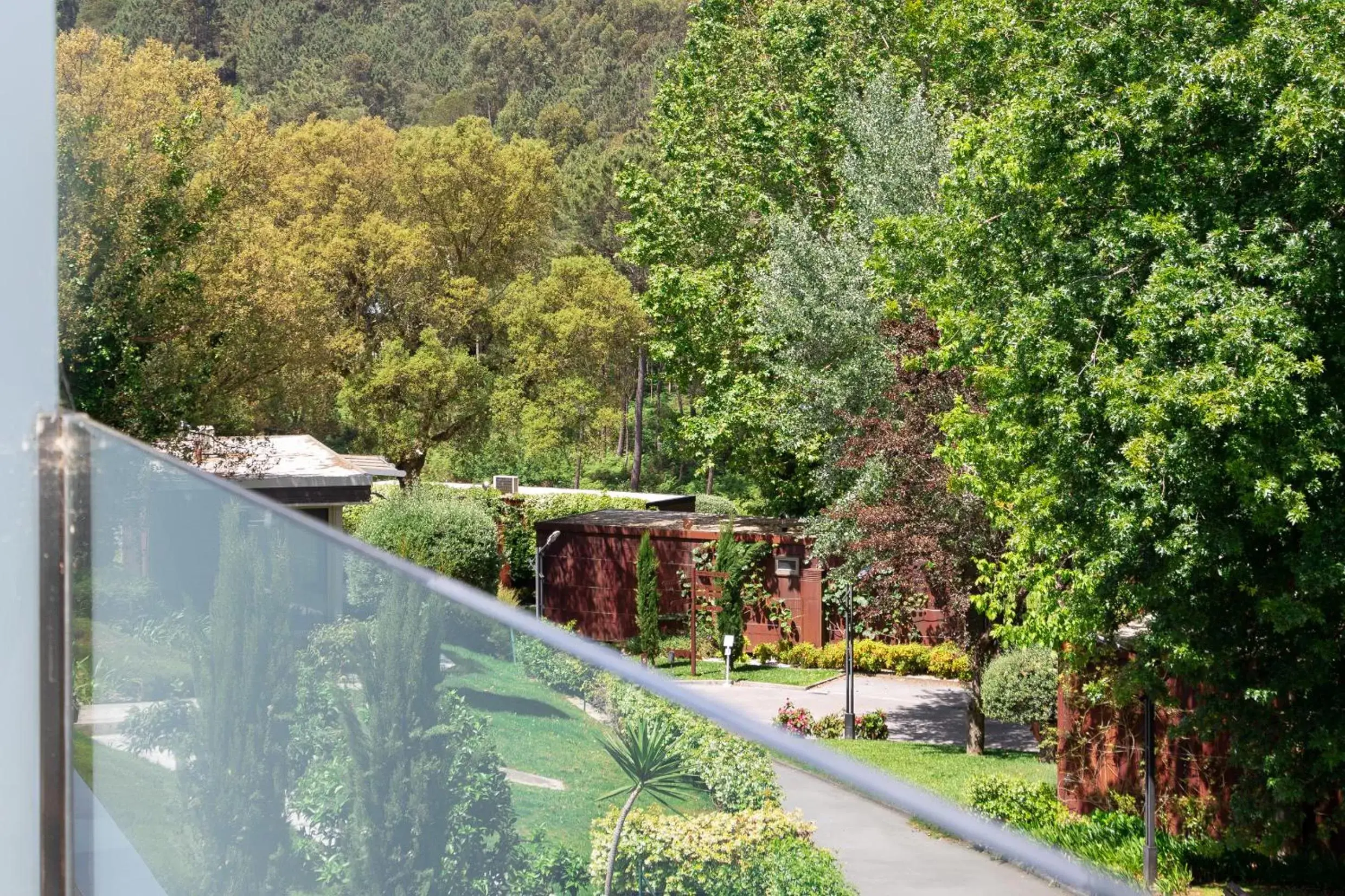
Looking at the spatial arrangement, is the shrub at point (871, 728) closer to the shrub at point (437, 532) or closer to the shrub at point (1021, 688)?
the shrub at point (1021, 688)

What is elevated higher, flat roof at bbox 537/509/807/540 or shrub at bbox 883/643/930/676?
flat roof at bbox 537/509/807/540

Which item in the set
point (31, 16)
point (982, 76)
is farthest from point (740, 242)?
point (31, 16)

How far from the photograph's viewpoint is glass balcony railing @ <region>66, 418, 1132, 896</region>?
58 centimetres

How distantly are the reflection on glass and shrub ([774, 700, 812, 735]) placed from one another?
443 inches

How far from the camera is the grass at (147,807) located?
1017 millimetres

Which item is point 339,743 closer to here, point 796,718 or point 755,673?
point 796,718

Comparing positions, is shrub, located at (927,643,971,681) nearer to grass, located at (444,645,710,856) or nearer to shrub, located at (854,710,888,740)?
shrub, located at (854,710,888,740)

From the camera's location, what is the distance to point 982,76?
1168 cm

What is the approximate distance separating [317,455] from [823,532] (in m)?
6.91

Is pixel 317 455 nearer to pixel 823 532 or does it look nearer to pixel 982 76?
pixel 823 532

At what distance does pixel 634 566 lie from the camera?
1959 centimetres

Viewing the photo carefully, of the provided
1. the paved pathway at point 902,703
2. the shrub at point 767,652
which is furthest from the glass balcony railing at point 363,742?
the shrub at point 767,652

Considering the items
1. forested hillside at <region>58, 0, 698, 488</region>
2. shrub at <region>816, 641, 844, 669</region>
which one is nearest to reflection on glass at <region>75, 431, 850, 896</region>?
forested hillside at <region>58, 0, 698, 488</region>

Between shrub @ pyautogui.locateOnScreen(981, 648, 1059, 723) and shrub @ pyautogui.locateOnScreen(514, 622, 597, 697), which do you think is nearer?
shrub @ pyautogui.locateOnScreen(514, 622, 597, 697)
